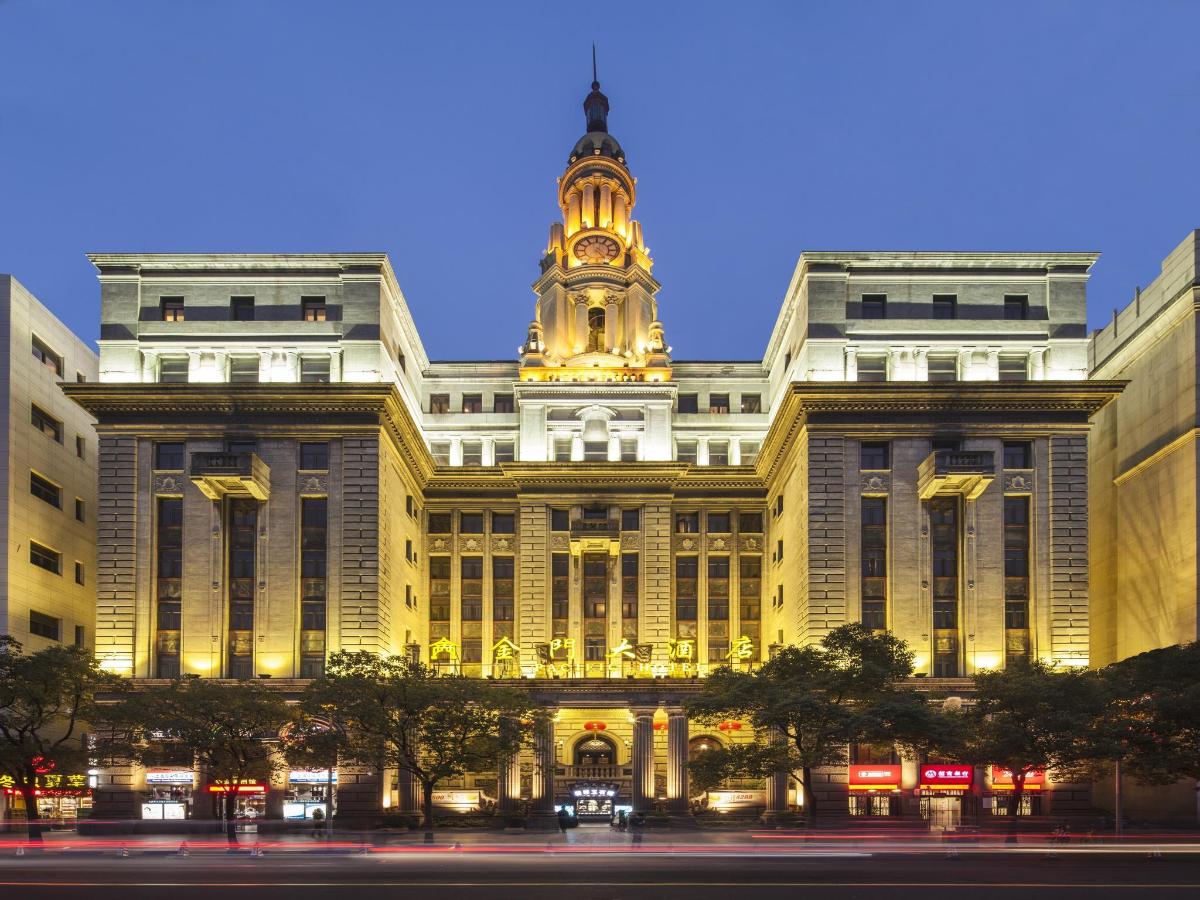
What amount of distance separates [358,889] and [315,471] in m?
51.7

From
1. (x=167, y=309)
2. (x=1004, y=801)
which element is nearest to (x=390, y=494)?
(x=167, y=309)

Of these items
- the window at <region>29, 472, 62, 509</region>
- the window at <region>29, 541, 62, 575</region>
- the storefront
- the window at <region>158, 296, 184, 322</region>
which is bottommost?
the storefront

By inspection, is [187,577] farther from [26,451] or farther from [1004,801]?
[1004,801]

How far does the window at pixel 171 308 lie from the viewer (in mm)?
96250

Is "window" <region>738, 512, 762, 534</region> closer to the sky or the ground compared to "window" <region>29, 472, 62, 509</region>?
closer to the ground

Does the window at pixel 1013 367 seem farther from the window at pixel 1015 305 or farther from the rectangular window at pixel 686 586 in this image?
the rectangular window at pixel 686 586

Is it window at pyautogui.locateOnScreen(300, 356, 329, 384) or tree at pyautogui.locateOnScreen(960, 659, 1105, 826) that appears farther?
window at pyautogui.locateOnScreen(300, 356, 329, 384)

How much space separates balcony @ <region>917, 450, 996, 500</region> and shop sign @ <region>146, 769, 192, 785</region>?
54.0 m

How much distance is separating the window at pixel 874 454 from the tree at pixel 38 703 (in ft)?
175

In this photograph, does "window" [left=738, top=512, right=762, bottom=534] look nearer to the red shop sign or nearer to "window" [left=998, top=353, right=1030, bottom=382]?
"window" [left=998, top=353, right=1030, bottom=382]

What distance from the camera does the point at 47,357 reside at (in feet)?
334

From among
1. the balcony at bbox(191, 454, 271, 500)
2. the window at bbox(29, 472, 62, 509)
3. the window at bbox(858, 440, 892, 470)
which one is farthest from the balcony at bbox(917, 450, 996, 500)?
the window at bbox(29, 472, 62, 509)

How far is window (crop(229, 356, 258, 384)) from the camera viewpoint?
9650 centimetres

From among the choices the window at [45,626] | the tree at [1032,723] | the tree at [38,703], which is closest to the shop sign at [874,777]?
the tree at [1032,723]
